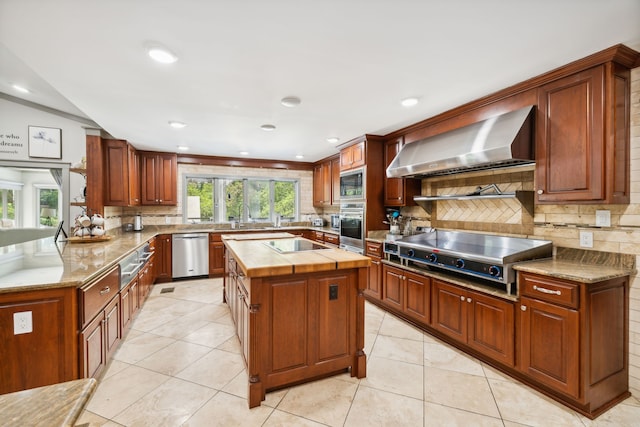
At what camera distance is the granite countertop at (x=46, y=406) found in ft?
2.15

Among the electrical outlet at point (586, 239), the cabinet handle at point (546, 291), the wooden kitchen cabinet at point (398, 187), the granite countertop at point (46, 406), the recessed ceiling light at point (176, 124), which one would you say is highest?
the recessed ceiling light at point (176, 124)

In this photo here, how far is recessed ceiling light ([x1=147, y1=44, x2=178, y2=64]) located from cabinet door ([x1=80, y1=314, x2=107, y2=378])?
1.80m

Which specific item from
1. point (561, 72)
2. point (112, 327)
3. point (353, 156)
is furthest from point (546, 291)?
point (112, 327)

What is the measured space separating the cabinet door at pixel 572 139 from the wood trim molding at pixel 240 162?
460cm

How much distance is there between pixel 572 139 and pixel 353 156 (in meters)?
2.62

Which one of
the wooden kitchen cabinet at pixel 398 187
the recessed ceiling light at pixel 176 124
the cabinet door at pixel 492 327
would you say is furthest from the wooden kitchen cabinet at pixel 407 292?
the recessed ceiling light at pixel 176 124

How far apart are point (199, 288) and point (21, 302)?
310cm

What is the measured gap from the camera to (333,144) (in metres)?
4.62

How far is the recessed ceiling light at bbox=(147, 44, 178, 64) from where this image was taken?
1802mm

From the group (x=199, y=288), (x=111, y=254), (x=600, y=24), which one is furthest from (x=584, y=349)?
(x=199, y=288)

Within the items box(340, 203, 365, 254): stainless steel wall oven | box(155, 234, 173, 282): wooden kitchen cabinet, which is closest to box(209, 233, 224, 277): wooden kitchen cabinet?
box(155, 234, 173, 282): wooden kitchen cabinet

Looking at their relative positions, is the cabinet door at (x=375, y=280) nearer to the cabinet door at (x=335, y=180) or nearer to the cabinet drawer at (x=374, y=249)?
the cabinet drawer at (x=374, y=249)

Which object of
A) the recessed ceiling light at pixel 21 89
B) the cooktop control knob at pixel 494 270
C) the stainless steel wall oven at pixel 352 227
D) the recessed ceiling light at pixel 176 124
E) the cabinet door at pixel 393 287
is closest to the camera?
the cooktop control knob at pixel 494 270

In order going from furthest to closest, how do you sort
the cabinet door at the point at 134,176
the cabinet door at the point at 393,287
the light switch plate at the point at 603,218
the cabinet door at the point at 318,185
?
the cabinet door at the point at 318,185
the cabinet door at the point at 134,176
the cabinet door at the point at 393,287
the light switch plate at the point at 603,218
